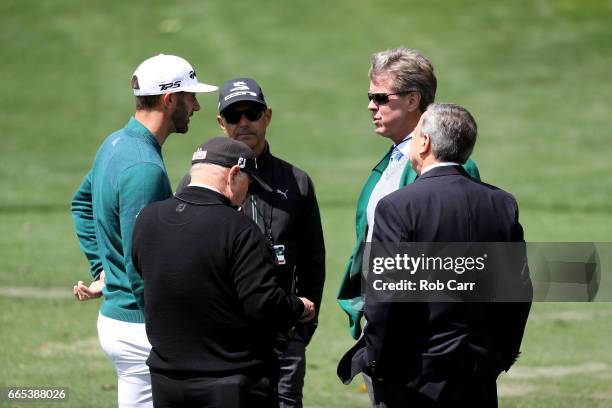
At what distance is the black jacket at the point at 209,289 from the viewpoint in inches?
200

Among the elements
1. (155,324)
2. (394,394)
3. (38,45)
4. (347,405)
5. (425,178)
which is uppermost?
(38,45)

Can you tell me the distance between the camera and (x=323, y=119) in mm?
25297

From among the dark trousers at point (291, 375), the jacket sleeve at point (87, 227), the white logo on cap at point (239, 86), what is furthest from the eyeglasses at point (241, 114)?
the dark trousers at point (291, 375)

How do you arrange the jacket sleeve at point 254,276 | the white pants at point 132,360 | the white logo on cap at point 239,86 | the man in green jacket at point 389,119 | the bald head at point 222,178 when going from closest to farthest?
the jacket sleeve at point 254,276, the bald head at point 222,178, the white pants at point 132,360, the man in green jacket at point 389,119, the white logo on cap at point 239,86

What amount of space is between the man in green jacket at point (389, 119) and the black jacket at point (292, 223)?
54cm

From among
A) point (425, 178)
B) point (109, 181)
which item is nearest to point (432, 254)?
point (425, 178)

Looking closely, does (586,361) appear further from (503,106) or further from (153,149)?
(503,106)

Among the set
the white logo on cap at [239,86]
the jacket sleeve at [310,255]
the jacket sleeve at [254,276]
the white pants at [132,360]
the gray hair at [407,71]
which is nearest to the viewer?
the jacket sleeve at [254,276]

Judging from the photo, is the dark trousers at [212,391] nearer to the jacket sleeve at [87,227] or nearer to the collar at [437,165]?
the collar at [437,165]

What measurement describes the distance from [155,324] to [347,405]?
4.18 m

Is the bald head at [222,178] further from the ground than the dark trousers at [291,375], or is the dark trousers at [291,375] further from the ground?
the bald head at [222,178]

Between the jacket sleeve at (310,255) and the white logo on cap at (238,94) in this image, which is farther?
the jacket sleeve at (310,255)

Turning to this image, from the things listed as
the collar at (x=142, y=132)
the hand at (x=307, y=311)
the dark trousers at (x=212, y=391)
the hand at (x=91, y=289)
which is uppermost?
the collar at (x=142, y=132)

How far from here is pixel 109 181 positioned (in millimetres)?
5938
